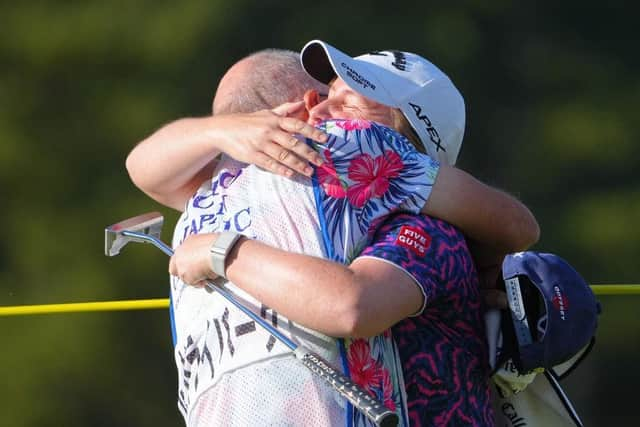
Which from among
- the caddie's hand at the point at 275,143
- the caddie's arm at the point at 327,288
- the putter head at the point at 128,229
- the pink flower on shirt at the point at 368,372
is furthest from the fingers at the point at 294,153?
the putter head at the point at 128,229

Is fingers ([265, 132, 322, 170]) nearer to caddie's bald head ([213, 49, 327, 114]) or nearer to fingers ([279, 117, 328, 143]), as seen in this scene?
fingers ([279, 117, 328, 143])

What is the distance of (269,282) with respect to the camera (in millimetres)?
1528

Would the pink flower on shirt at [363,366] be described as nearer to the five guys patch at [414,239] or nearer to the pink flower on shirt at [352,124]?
the five guys patch at [414,239]

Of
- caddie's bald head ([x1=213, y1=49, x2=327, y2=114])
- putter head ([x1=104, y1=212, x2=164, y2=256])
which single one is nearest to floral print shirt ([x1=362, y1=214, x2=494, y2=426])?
caddie's bald head ([x1=213, y1=49, x2=327, y2=114])

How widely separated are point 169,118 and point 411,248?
3496 mm

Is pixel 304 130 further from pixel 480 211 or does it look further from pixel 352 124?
pixel 480 211

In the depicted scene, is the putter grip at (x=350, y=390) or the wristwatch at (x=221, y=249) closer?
the putter grip at (x=350, y=390)

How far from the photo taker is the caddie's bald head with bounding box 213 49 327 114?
1.89 meters

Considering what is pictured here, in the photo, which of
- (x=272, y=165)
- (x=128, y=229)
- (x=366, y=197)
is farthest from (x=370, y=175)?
(x=128, y=229)

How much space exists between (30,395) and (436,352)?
334 cm

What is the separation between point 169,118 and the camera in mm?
4992

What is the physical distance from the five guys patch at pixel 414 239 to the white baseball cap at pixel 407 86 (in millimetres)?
206

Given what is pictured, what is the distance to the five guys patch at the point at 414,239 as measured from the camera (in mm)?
1604

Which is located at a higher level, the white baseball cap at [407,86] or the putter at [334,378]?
the white baseball cap at [407,86]
